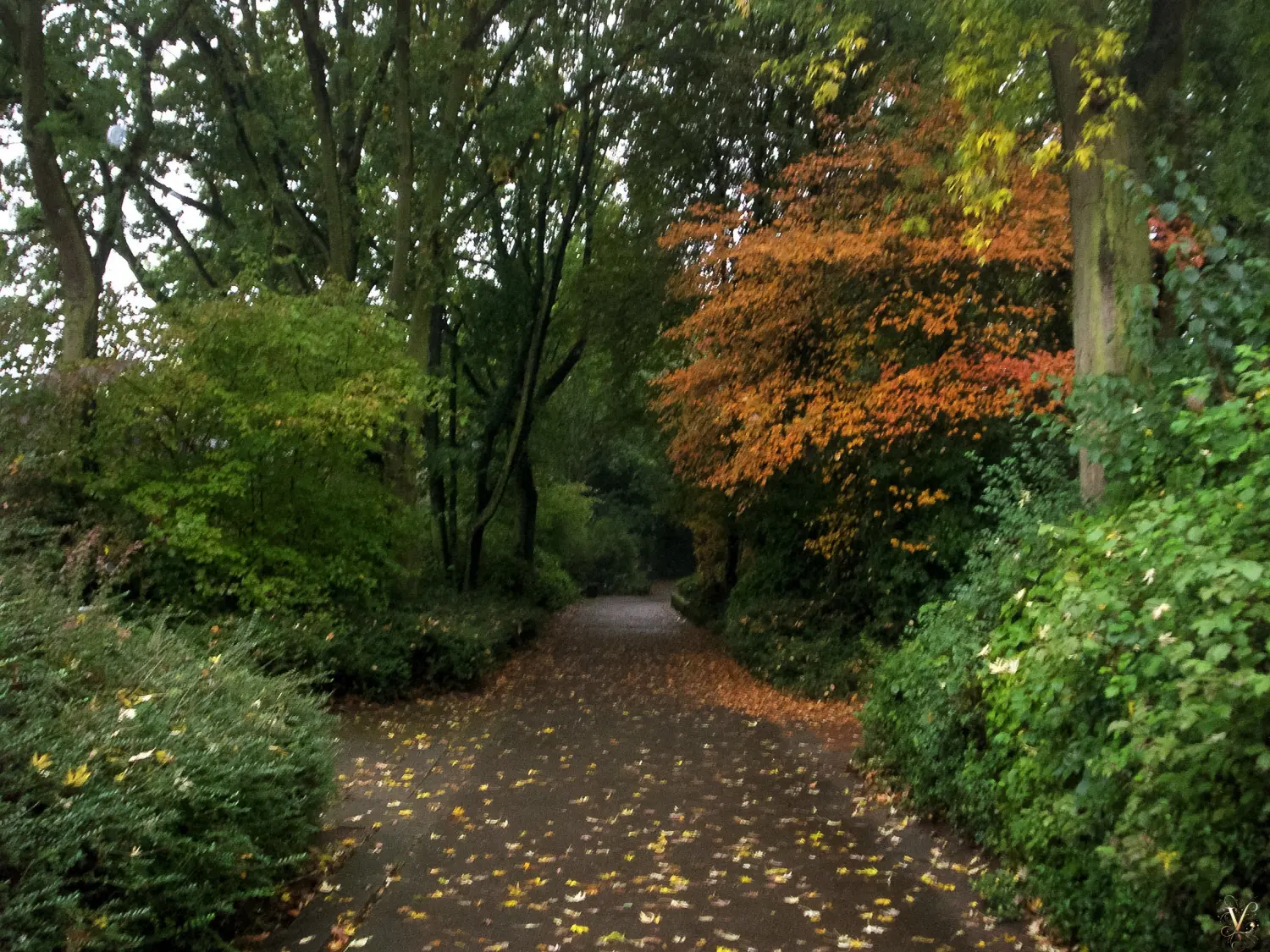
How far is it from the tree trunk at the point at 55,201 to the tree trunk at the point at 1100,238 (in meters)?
10.2

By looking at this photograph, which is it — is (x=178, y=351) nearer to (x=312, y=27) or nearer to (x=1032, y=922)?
(x=312, y=27)

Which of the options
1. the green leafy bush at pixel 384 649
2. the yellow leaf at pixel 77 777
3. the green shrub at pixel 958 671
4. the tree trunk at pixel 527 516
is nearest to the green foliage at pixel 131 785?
the yellow leaf at pixel 77 777

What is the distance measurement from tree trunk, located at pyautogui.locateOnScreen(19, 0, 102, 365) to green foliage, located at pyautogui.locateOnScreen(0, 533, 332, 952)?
698 cm

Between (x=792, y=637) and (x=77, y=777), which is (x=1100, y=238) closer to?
(x=77, y=777)

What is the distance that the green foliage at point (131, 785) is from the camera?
3416 mm

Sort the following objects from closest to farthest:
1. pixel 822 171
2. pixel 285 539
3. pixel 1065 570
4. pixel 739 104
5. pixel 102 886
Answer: pixel 102 886 → pixel 1065 570 → pixel 285 539 → pixel 822 171 → pixel 739 104

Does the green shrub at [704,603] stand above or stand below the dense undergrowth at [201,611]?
below

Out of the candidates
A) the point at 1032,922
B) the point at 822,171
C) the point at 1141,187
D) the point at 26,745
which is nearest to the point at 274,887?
the point at 26,745

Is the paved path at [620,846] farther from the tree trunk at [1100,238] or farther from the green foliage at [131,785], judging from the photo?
the tree trunk at [1100,238]

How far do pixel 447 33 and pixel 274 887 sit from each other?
1444 centimetres

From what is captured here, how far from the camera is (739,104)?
54.6 feet

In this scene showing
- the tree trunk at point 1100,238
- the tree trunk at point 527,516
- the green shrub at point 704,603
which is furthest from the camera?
the tree trunk at point 527,516

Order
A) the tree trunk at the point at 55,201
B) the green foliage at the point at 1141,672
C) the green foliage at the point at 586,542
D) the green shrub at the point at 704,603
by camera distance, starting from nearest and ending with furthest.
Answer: the green foliage at the point at 1141,672 → the tree trunk at the point at 55,201 → the green shrub at the point at 704,603 → the green foliage at the point at 586,542

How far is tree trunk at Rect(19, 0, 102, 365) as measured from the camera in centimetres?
1102
